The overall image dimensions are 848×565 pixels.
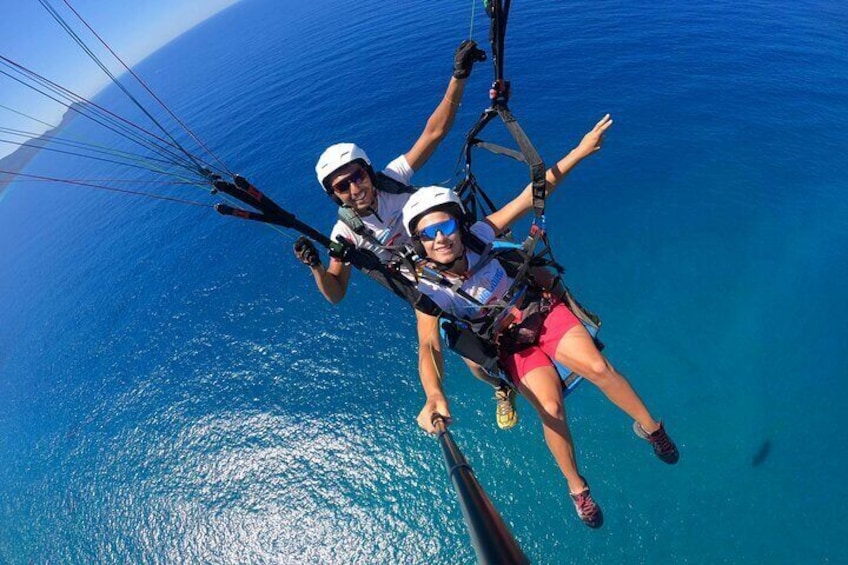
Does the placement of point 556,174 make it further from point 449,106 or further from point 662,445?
point 662,445

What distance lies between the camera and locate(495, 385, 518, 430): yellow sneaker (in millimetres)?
5804

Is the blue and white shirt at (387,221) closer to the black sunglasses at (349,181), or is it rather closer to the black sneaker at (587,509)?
the black sunglasses at (349,181)

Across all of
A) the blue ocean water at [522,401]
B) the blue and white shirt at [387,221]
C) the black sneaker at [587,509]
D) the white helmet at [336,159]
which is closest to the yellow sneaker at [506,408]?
the black sneaker at [587,509]

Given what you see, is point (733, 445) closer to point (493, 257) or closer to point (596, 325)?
point (596, 325)

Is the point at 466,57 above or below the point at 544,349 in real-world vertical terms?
above

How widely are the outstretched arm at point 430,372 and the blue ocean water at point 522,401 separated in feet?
23.5

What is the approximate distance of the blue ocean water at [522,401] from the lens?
9.80 metres

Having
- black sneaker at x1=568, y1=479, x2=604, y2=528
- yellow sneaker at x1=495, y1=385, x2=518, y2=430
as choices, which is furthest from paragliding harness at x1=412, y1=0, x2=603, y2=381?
black sneaker at x1=568, y1=479, x2=604, y2=528

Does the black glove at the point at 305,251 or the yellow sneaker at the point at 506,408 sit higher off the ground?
the black glove at the point at 305,251

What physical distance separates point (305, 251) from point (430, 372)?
1.87 meters

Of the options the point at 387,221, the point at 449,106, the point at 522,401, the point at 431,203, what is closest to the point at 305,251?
the point at 431,203

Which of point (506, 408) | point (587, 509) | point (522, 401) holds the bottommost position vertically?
point (522, 401)

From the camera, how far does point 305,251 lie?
145 inches

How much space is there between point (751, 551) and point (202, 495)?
14.2m
